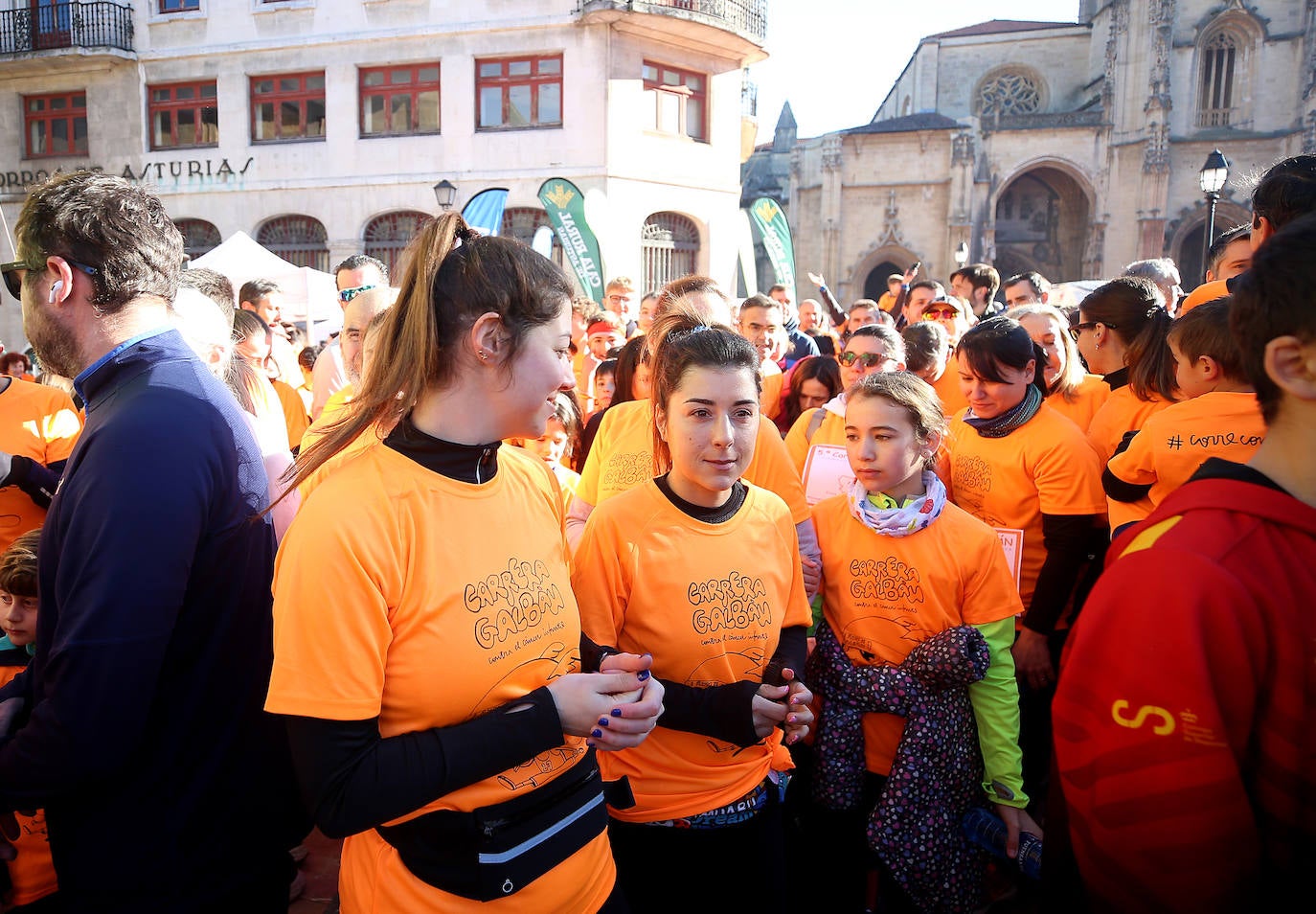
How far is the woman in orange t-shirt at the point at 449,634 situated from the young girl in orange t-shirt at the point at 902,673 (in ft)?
3.64

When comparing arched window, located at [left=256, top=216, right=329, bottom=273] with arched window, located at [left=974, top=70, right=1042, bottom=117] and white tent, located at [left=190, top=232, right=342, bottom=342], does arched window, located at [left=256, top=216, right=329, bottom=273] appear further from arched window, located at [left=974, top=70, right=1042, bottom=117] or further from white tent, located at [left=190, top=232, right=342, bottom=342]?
arched window, located at [left=974, top=70, right=1042, bottom=117]

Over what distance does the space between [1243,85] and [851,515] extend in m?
42.3

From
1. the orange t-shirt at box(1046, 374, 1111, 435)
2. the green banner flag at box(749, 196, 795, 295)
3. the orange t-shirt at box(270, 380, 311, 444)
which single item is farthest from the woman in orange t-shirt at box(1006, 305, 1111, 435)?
the green banner flag at box(749, 196, 795, 295)

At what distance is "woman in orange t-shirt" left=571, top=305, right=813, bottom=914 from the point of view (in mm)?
2104

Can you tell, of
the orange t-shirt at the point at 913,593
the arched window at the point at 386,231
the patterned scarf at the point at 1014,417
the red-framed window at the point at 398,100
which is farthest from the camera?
the arched window at the point at 386,231

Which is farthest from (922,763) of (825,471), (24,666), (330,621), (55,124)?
(55,124)

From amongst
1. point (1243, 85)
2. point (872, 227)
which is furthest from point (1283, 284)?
point (1243, 85)

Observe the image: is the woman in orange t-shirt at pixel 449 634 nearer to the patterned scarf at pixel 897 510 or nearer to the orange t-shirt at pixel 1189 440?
the patterned scarf at pixel 897 510

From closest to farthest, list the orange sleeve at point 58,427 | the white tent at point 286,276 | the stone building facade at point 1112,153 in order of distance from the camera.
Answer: the orange sleeve at point 58,427
the white tent at point 286,276
the stone building facade at point 1112,153

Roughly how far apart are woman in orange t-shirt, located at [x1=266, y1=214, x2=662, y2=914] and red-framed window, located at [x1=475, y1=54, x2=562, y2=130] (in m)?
17.8

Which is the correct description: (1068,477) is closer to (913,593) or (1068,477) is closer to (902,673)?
(913,593)

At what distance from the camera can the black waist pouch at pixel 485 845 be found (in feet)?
4.87

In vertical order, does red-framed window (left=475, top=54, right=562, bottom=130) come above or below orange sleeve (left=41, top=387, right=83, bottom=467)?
above

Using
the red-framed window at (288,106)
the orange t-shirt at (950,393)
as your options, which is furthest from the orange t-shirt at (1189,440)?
the red-framed window at (288,106)
